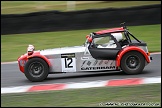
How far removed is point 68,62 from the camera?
34.1ft

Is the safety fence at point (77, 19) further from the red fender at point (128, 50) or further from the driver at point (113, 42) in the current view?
the red fender at point (128, 50)

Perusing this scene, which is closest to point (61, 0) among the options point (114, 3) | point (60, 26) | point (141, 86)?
point (114, 3)

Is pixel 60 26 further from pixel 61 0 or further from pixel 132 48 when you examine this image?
pixel 61 0

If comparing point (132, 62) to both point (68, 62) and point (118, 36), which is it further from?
point (68, 62)

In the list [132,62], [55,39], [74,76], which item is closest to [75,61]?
[74,76]

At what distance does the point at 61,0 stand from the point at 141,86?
23268 mm

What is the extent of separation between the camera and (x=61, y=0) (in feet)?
103

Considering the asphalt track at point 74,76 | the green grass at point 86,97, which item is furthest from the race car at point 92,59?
the green grass at point 86,97

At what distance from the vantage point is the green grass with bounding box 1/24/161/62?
1646 cm

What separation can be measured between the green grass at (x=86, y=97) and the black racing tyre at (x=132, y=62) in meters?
1.44

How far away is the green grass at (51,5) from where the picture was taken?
26.4m

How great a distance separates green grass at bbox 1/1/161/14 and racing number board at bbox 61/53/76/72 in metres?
15.8

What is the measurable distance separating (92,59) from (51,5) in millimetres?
19165

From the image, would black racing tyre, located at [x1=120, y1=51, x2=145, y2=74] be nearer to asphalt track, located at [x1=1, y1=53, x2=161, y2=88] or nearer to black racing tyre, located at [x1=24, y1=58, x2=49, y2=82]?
asphalt track, located at [x1=1, y1=53, x2=161, y2=88]
